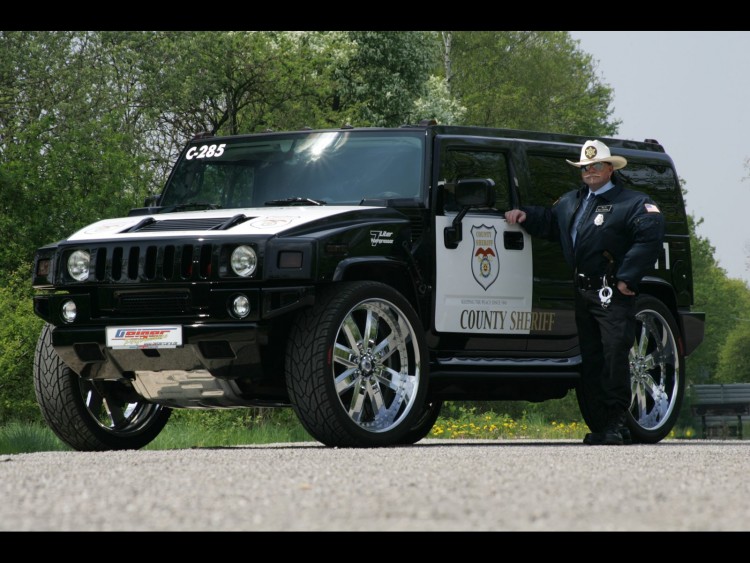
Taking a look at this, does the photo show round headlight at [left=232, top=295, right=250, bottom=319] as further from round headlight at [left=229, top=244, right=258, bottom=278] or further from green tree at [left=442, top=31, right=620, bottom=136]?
green tree at [left=442, top=31, right=620, bottom=136]

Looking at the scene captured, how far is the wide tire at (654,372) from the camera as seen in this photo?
1219 centimetres

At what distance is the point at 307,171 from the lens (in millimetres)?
11000

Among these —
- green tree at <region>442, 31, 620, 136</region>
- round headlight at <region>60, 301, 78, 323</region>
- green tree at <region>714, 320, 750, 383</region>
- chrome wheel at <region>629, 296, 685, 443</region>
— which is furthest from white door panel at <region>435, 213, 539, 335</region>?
green tree at <region>714, 320, 750, 383</region>

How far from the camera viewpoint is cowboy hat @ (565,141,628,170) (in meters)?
11.1

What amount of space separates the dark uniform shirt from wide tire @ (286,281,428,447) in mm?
1594

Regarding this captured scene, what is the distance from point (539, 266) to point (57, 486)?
17.6 feet

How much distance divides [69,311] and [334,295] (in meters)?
1.82

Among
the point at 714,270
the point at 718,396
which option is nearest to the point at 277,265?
the point at 718,396

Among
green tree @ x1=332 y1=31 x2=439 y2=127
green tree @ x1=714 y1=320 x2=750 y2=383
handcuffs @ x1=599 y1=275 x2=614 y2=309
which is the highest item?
green tree @ x1=332 y1=31 x2=439 y2=127

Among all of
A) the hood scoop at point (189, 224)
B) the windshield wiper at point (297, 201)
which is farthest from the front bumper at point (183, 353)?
the windshield wiper at point (297, 201)

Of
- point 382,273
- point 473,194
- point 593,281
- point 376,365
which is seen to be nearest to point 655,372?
point 593,281

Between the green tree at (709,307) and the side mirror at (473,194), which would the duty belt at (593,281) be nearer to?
the side mirror at (473,194)

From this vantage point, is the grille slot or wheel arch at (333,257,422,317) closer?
the grille slot

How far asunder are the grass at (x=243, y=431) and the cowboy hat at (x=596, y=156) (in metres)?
5.68
